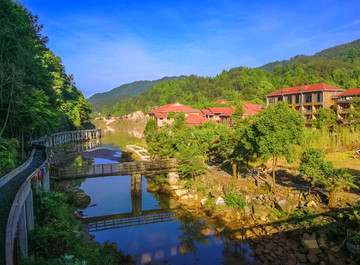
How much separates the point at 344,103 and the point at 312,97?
20.0 feet

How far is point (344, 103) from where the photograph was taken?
4841cm

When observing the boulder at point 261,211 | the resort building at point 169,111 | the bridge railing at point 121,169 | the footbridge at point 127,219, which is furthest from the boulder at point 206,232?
the resort building at point 169,111

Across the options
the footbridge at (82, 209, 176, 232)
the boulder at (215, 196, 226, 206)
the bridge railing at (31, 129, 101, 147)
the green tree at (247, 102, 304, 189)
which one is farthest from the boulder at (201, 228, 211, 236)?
the bridge railing at (31, 129, 101, 147)

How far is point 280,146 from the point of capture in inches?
773

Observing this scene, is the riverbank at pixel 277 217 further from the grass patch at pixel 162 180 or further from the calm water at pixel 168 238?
the grass patch at pixel 162 180

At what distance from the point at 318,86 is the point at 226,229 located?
44386 millimetres

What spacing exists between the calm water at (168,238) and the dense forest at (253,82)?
220 feet

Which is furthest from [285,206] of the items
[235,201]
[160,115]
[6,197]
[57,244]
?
[160,115]

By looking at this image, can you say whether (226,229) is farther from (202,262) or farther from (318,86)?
(318,86)

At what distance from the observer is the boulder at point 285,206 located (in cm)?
1899

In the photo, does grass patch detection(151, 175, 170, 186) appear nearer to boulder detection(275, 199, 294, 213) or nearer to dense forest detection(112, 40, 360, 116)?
boulder detection(275, 199, 294, 213)

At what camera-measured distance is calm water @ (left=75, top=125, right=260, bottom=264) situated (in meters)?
16.2

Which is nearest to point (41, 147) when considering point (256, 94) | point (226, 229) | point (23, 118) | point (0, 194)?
point (23, 118)

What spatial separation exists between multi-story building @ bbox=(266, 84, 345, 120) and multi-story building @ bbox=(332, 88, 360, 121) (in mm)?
1703
